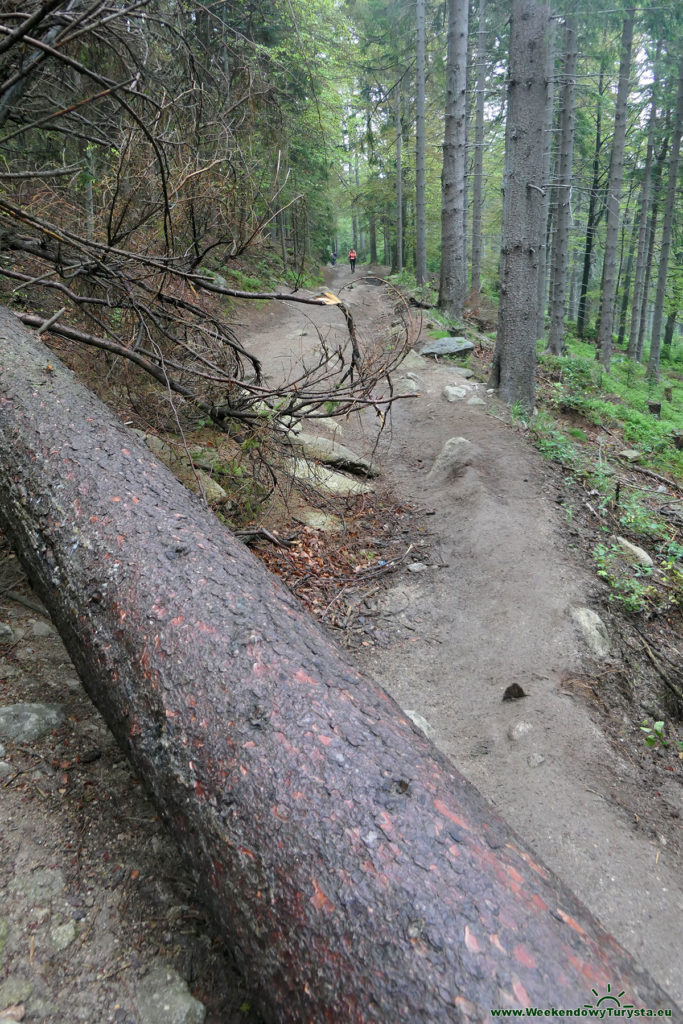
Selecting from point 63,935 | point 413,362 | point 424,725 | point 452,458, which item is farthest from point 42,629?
point 413,362

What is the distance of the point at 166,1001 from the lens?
153cm

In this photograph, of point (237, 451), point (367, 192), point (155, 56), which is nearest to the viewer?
point (237, 451)

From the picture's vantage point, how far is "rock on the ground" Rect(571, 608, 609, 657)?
12.5 feet

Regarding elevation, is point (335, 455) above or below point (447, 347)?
below

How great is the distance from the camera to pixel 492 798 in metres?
2.86

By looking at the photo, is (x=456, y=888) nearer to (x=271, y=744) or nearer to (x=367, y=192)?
(x=271, y=744)

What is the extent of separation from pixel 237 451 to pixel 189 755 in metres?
3.28

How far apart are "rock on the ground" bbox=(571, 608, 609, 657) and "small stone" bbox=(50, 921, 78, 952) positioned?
3.26 m

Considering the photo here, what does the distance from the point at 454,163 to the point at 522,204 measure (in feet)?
22.2

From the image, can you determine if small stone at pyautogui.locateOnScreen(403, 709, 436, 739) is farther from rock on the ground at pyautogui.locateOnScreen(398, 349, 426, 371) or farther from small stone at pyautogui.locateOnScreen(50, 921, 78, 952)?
rock on the ground at pyautogui.locateOnScreen(398, 349, 426, 371)

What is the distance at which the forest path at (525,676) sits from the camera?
8.12 feet

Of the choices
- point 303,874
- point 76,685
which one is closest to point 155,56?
point 76,685

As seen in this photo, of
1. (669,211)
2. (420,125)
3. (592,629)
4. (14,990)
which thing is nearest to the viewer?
(14,990)

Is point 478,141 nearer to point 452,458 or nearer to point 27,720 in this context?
point 452,458
